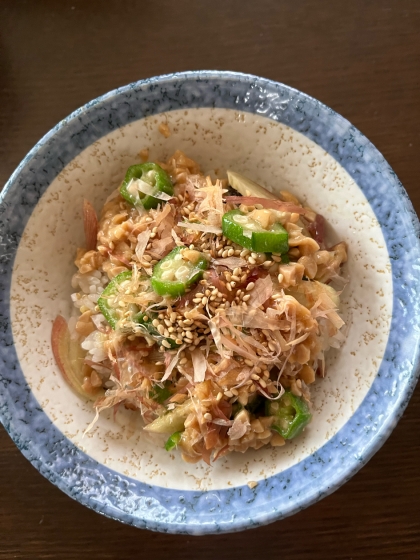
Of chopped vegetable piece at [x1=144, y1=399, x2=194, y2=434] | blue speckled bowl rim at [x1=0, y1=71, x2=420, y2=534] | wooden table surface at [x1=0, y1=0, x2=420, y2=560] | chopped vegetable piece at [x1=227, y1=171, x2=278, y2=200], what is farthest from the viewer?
wooden table surface at [x1=0, y1=0, x2=420, y2=560]

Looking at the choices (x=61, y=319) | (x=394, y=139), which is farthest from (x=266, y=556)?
(x=394, y=139)

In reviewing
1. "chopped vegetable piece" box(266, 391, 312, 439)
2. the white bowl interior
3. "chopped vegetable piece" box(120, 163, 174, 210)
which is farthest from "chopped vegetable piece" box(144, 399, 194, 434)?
"chopped vegetable piece" box(120, 163, 174, 210)

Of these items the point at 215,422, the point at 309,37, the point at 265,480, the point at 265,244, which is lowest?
the point at 265,480

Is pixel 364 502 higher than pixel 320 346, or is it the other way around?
pixel 320 346

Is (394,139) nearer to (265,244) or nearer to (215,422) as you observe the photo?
(265,244)

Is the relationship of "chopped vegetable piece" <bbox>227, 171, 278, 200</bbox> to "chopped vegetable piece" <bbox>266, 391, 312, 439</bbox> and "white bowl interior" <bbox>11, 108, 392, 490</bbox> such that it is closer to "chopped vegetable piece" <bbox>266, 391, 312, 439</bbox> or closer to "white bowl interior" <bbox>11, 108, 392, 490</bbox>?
"white bowl interior" <bbox>11, 108, 392, 490</bbox>

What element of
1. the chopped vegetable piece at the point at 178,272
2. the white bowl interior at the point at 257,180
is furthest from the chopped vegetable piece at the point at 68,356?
the chopped vegetable piece at the point at 178,272

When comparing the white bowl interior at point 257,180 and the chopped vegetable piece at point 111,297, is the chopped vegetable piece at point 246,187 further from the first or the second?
the chopped vegetable piece at point 111,297
